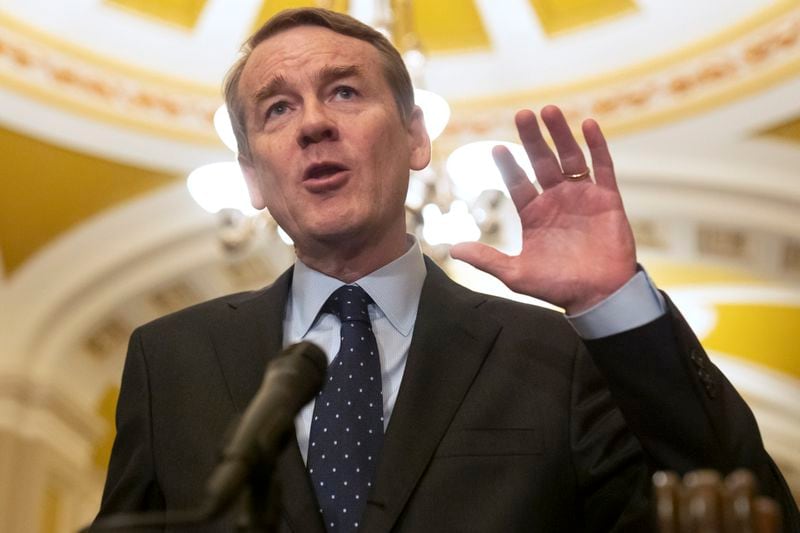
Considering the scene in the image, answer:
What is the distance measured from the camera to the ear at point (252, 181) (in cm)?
240

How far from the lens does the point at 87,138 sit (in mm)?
8680

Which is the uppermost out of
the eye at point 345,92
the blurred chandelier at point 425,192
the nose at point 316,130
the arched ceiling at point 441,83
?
the arched ceiling at point 441,83

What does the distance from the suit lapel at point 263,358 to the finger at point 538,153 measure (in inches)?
18.3

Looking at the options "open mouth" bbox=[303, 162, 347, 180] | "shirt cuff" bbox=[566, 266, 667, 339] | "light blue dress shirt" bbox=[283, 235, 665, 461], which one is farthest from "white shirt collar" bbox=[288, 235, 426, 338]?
"shirt cuff" bbox=[566, 266, 667, 339]

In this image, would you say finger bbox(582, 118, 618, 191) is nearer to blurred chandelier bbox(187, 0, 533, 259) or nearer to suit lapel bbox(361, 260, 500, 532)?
suit lapel bbox(361, 260, 500, 532)

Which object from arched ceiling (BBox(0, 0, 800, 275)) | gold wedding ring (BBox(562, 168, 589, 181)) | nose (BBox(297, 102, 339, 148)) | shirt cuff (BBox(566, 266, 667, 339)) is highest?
arched ceiling (BBox(0, 0, 800, 275))

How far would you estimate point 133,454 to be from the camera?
6.73 ft

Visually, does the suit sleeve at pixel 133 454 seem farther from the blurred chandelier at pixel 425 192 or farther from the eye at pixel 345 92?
the blurred chandelier at pixel 425 192

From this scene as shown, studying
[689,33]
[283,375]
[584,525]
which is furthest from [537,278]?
[689,33]

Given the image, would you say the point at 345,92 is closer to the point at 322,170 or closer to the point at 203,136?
the point at 322,170

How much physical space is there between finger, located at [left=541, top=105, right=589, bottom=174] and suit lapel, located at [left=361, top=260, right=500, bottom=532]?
283 mm

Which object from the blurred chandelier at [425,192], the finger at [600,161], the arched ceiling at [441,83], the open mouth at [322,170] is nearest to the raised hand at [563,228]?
the finger at [600,161]

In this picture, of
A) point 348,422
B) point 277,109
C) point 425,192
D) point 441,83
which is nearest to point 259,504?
point 348,422

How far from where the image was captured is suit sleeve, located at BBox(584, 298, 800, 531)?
188 centimetres
